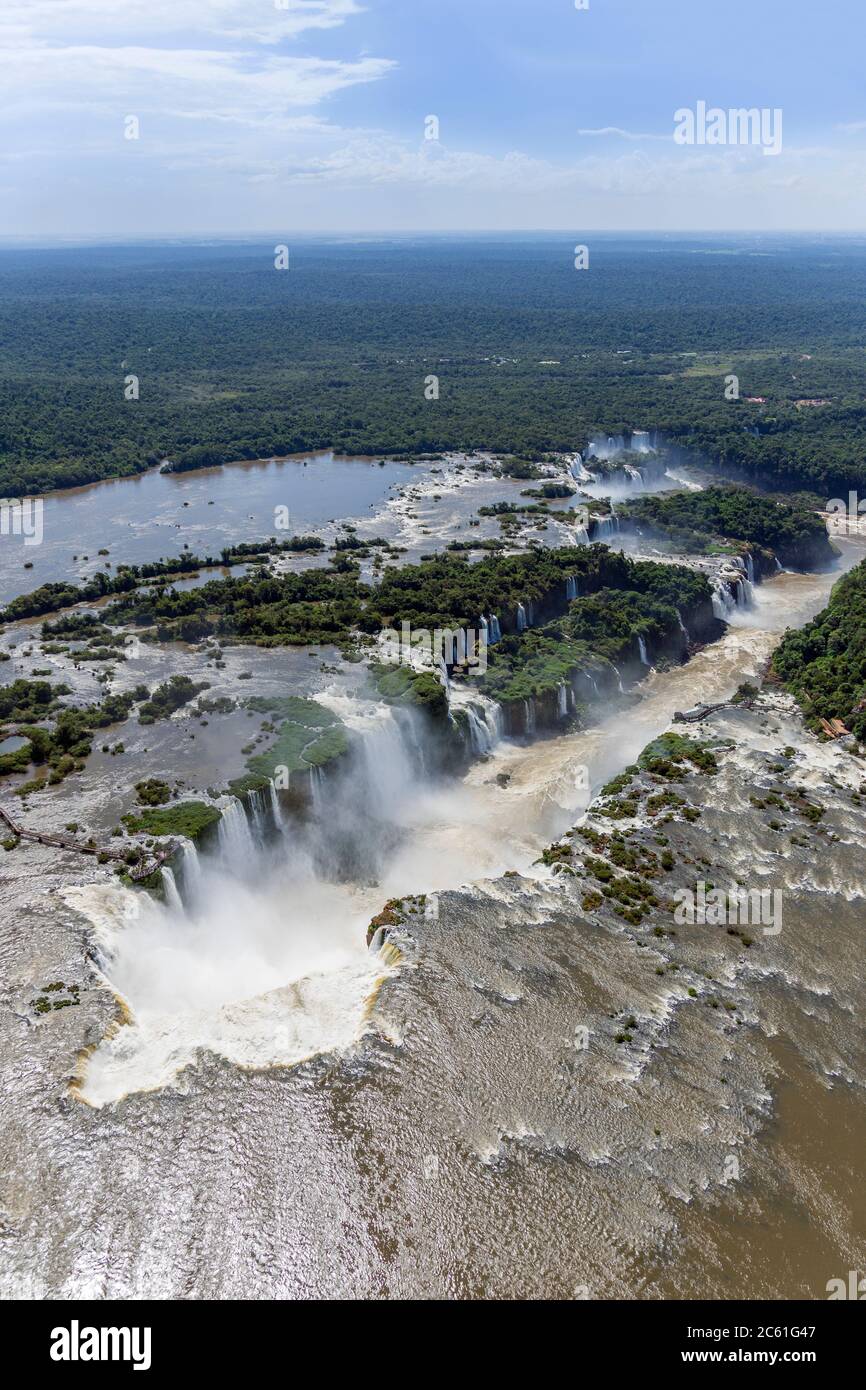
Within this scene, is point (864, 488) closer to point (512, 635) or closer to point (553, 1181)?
point (512, 635)

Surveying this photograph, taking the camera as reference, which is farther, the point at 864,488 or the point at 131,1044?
the point at 864,488

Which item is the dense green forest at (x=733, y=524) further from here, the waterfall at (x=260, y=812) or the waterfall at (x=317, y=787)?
the waterfall at (x=260, y=812)

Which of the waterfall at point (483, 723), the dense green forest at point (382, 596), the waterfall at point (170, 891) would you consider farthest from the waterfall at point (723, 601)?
the waterfall at point (170, 891)

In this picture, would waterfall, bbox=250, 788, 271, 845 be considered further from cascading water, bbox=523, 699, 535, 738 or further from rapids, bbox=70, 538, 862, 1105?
cascading water, bbox=523, 699, 535, 738

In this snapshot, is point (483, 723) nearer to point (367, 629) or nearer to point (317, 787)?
point (367, 629)

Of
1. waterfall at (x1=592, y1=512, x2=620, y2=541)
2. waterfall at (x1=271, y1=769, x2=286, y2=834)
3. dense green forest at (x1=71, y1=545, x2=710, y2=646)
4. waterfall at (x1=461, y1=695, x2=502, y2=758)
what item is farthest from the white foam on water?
waterfall at (x1=592, y1=512, x2=620, y2=541)

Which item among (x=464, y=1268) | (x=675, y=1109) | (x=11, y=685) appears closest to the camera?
(x=464, y=1268)

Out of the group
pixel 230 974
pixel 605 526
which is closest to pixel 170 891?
pixel 230 974
